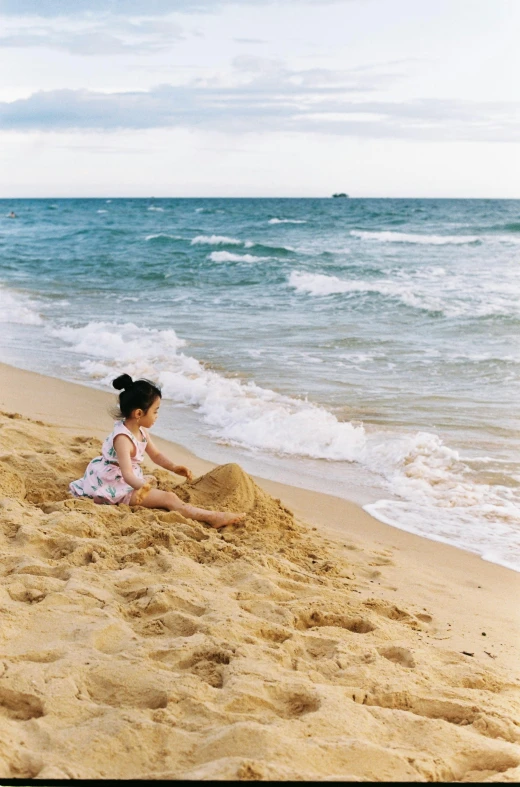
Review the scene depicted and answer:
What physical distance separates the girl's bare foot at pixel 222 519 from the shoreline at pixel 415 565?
0.60 metres

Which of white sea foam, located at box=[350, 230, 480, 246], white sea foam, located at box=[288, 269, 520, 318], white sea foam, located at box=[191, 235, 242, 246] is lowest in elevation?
white sea foam, located at box=[288, 269, 520, 318]

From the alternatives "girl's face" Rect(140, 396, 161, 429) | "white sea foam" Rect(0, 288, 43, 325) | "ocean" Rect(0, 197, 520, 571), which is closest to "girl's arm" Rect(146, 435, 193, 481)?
"girl's face" Rect(140, 396, 161, 429)

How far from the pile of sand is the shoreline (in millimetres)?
199

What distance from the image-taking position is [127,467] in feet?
14.5

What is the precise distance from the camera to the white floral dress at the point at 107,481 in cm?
440

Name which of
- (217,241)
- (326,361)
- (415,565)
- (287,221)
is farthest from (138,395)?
(287,221)

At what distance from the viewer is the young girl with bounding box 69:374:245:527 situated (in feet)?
14.3

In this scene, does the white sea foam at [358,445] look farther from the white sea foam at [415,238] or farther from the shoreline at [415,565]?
the white sea foam at [415,238]

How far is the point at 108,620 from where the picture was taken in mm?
2842

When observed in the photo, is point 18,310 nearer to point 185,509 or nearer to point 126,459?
point 126,459

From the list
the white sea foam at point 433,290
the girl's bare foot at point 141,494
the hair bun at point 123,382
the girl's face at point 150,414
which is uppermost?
the white sea foam at point 433,290

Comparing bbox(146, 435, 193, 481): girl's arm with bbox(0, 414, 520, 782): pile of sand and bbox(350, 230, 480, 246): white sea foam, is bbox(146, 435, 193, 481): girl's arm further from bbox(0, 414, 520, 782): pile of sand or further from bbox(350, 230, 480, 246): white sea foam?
bbox(350, 230, 480, 246): white sea foam

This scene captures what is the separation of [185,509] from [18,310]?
958cm

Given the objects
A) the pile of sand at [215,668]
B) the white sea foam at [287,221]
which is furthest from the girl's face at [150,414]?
the white sea foam at [287,221]
